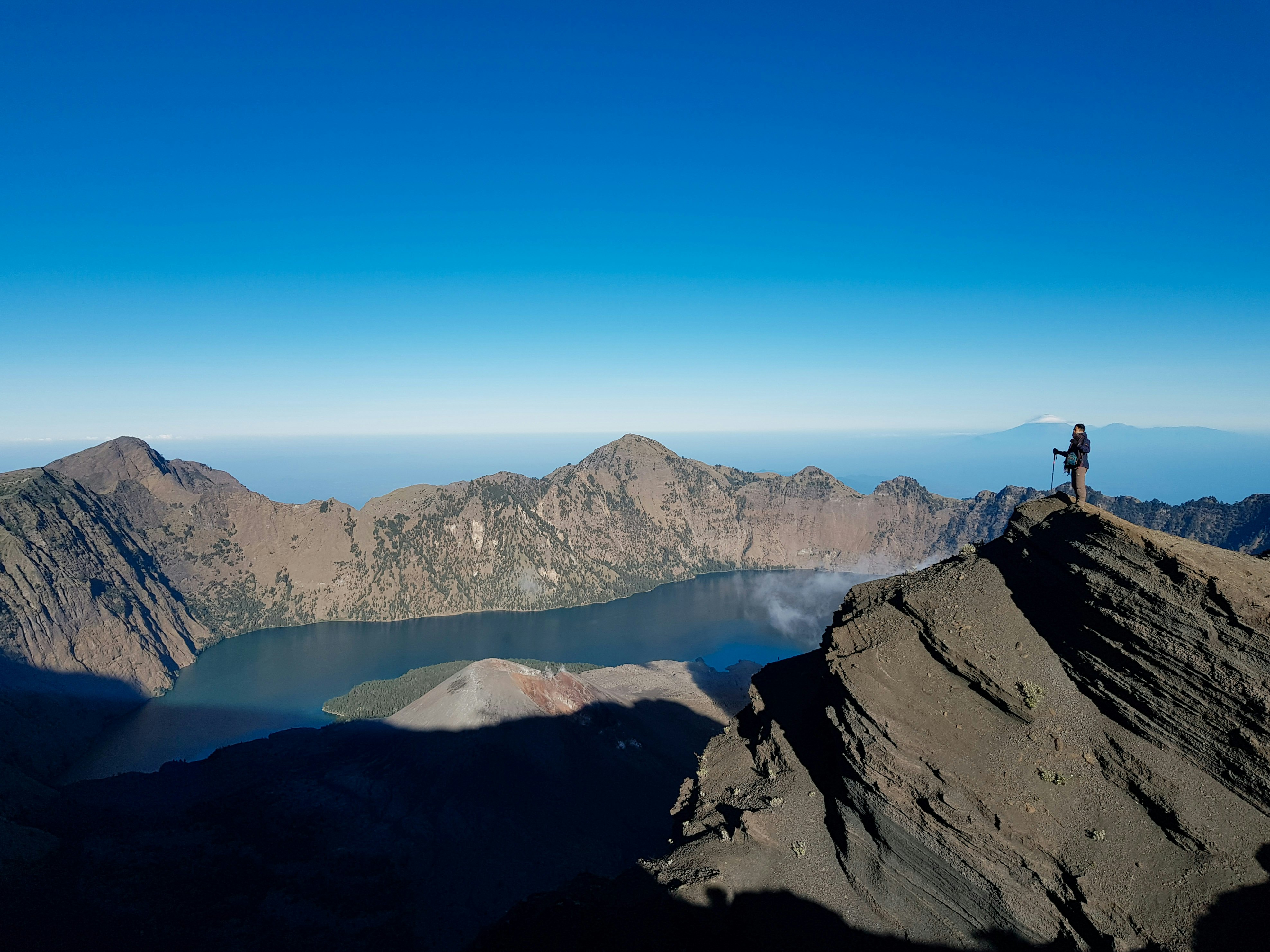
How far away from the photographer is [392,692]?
340 feet

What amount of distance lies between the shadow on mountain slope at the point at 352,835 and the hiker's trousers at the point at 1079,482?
42886mm

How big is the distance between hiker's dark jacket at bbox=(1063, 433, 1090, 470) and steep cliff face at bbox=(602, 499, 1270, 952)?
69.3 inches

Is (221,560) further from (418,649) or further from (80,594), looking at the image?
(418,649)

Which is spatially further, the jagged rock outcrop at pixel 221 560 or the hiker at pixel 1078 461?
the jagged rock outcrop at pixel 221 560

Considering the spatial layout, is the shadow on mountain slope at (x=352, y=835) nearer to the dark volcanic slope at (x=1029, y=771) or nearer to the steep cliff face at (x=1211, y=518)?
the dark volcanic slope at (x=1029, y=771)

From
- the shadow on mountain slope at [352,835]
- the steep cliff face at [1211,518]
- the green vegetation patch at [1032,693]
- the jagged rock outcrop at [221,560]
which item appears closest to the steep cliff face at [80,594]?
the jagged rock outcrop at [221,560]

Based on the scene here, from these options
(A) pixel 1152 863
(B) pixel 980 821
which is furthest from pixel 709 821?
(A) pixel 1152 863

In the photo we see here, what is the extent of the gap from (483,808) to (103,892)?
26.4m

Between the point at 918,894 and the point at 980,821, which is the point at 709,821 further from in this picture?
the point at 980,821

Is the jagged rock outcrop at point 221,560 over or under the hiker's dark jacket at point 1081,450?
under

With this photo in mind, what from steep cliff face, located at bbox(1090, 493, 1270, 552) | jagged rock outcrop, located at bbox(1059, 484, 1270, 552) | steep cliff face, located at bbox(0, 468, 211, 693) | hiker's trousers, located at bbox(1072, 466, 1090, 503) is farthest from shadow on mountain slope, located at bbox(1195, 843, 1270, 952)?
jagged rock outcrop, located at bbox(1059, 484, 1270, 552)

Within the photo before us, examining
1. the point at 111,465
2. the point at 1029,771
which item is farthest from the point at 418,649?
the point at 1029,771

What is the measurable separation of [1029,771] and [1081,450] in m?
12.8

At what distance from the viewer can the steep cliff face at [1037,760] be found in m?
17.2
